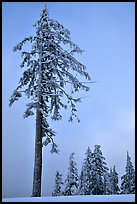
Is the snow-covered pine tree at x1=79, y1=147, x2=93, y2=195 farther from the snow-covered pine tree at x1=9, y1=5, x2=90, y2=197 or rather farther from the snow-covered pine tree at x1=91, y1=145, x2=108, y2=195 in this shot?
the snow-covered pine tree at x1=9, y1=5, x2=90, y2=197

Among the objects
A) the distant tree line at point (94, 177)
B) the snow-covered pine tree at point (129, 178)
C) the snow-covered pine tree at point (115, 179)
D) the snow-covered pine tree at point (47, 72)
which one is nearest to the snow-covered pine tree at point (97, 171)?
the distant tree line at point (94, 177)

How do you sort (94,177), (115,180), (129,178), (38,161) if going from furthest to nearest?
(115,180) < (129,178) < (94,177) < (38,161)

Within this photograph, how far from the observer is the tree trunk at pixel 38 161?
569 inches

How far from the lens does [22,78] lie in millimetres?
16875

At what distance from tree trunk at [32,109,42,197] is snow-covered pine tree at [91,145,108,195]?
26970 mm

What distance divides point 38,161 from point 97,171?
27798 mm

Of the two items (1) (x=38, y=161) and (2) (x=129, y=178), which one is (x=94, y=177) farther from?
(1) (x=38, y=161)

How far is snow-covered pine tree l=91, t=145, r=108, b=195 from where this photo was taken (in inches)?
1578

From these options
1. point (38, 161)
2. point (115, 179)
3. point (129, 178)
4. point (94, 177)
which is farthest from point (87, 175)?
point (38, 161)

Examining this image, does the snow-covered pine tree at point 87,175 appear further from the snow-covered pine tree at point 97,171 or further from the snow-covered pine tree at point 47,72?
the snow-covered pine tree at point 47,72

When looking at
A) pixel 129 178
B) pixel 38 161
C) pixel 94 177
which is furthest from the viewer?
pixel 129 178

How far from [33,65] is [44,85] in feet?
5.05

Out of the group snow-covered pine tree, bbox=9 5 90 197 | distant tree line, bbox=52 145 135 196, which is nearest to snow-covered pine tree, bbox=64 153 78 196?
distant tree line, bbox=52 145 135 196

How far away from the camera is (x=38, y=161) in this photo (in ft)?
50.0
